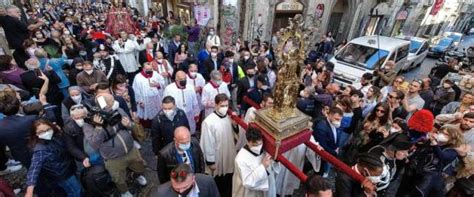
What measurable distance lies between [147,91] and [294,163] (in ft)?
11.7

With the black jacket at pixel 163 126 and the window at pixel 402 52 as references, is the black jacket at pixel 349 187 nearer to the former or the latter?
the black jacket at pixel 163 126

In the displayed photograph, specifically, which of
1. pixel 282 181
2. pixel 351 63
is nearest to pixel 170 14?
pixel 351 63

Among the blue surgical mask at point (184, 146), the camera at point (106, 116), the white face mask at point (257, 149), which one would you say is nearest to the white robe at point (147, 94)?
the camera at point (106, 116)

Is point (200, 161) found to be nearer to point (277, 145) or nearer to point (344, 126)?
point (277, 145)

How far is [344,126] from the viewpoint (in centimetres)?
468

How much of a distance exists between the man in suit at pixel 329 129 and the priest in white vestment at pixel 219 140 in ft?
4.12

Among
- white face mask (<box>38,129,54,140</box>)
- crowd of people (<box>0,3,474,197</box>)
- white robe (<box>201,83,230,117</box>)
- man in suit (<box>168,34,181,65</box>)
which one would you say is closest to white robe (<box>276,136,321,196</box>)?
crowd of people (<box>0,3,474,197</box>)

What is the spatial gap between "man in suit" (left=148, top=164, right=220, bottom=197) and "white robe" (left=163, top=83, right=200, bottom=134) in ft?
8.70

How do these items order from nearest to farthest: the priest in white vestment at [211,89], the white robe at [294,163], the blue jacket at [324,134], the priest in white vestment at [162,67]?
the white robe at [294,163] < the blue jacket at [324,134] < the priest in white vestment at [211,89] < the priest in white vestment at [162,67]

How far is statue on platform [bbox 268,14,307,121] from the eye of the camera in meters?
2.23

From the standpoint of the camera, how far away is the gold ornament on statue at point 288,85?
88.3 inches

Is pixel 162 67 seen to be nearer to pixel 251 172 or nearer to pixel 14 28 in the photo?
pixel 14 28

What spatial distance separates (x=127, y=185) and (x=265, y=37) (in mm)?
11511

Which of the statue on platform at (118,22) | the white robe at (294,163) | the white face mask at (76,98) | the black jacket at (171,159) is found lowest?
the white robe at (294,163)
